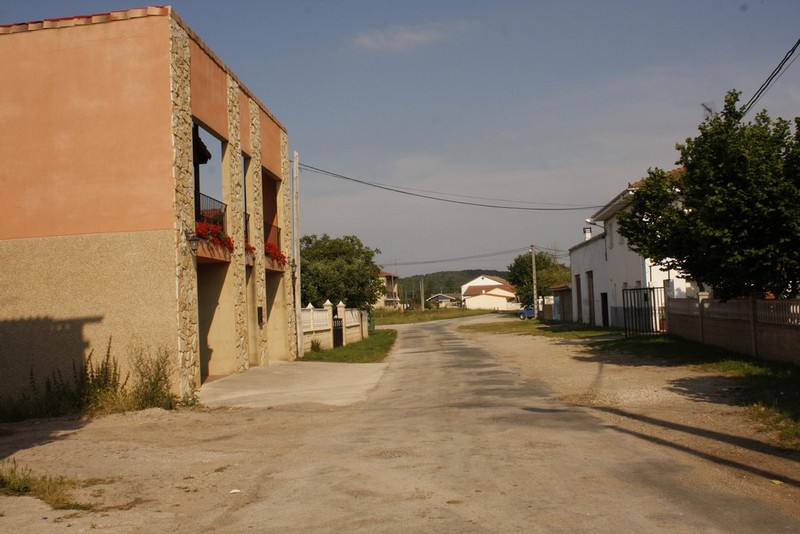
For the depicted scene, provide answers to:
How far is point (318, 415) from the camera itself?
41.8 ft

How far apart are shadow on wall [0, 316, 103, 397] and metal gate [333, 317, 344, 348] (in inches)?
794

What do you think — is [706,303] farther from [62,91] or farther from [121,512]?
[121,512]

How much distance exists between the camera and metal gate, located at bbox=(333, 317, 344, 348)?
34.5 metres

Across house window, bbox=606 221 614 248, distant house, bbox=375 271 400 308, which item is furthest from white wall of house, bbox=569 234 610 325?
distant house, bbox=375 271 400 308

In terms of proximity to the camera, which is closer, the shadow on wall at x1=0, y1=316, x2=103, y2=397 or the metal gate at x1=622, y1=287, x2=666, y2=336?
the shadow on wall at x1=0, y1=316, x2=103, y2=397

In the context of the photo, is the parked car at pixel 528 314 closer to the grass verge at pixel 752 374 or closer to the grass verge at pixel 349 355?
the grass verge at pixel 349 355

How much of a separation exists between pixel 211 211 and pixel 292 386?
4856 mm

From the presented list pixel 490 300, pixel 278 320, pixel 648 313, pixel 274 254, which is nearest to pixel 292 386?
pixel 274 254

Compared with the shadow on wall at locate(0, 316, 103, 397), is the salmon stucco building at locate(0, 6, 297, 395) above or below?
above

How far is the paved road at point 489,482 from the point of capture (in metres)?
5.79

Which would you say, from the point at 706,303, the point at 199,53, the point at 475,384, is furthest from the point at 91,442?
the point at 706,303

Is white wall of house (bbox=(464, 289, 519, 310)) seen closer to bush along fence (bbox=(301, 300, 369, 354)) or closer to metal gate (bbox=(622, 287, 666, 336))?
bush along fence (bbox=(301, 300, 369, 354))

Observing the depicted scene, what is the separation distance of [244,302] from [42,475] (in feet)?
38.6

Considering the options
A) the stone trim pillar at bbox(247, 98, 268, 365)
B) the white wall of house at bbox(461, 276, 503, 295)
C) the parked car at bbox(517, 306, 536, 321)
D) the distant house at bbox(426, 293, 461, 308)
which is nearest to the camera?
the stone trim pillar at bbox(247, 98, 268, 365)
